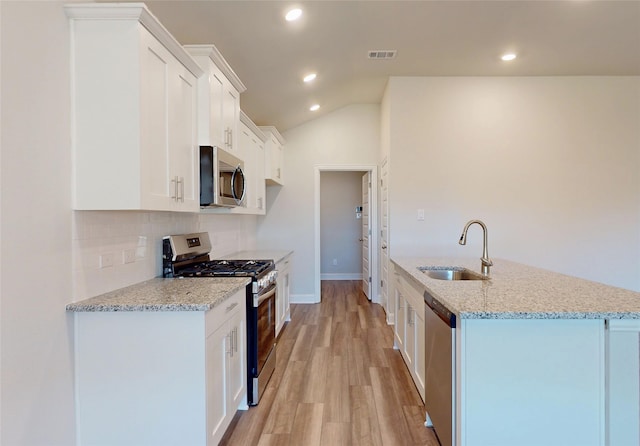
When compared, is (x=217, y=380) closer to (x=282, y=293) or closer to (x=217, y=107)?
(x=217, y=107)

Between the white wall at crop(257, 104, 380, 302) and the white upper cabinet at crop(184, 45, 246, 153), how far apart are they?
102 inches

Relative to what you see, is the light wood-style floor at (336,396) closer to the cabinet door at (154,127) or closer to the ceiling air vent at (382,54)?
the cabinet door at (154,127)

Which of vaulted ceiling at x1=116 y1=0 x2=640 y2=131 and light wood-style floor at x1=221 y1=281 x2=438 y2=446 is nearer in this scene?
light wood-style floor at x1=221 y1=281 x2=438 y2=446

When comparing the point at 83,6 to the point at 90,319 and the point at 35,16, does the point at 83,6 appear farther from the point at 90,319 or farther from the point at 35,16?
the point at 90,319

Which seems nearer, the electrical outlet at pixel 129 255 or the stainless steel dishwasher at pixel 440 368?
the stainless steel dishwasher at pixel 440 368

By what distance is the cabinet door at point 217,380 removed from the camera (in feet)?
5.83

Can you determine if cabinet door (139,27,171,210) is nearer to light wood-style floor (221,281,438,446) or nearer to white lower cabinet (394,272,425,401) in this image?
light wood-style floor (221,281,438,446)

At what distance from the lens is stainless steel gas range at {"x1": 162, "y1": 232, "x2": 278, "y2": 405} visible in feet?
8.14

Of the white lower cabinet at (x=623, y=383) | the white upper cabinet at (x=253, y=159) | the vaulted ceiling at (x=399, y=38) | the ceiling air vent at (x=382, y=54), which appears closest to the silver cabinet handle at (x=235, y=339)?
the white upper cabinet at (x=253, y=159)

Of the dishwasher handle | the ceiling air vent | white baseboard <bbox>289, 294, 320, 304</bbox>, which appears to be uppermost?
the ceiling air vent

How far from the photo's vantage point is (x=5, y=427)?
1.39 m

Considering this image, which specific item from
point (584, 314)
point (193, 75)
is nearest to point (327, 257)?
point (193, 75)

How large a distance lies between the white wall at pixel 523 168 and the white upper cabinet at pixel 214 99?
2077mm

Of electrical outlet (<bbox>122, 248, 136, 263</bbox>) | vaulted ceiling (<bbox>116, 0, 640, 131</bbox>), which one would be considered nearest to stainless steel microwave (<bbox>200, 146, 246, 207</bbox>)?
electrical outlet (<bbox>122, 248, 136, 263</bbox>)
